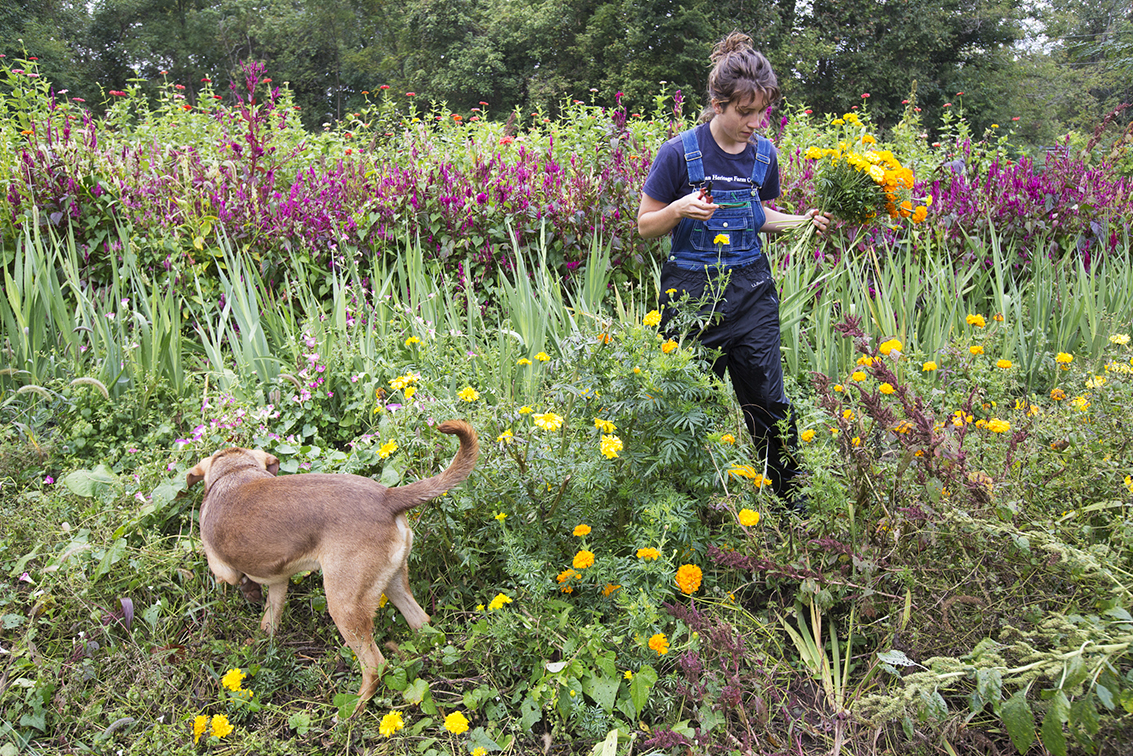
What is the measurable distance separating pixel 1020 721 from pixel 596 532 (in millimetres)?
1199

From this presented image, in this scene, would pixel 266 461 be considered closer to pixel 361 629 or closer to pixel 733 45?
pixel 361 629

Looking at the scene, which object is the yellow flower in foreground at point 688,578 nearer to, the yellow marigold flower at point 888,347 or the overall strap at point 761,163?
the yellow marigold flower at point 888,347

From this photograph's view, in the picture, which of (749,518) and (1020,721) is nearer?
(1020,721)

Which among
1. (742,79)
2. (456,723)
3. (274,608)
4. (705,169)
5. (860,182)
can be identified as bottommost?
(456,723)

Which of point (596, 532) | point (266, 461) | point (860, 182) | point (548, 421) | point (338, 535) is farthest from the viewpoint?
point (860, 182)

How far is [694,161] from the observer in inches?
97.7

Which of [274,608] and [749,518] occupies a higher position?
[749,518]

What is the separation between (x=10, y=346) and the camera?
11.4 ft

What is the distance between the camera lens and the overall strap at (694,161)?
248cm

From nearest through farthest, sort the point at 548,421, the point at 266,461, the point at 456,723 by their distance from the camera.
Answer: the point at 456,723
the point at 548,421
the point at 266,461

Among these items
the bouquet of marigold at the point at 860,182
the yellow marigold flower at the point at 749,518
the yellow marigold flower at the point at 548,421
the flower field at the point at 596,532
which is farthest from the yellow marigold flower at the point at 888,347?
the yellow marigold flower at the point at 548,421

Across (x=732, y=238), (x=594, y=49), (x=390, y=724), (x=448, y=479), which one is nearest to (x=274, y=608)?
(x=390, y=724)

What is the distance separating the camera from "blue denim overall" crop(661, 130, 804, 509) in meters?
2.50

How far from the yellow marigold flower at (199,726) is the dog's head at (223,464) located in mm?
696
